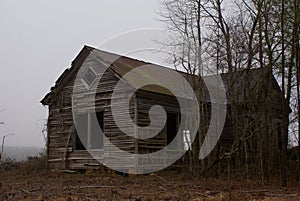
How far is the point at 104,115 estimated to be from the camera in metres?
18.4

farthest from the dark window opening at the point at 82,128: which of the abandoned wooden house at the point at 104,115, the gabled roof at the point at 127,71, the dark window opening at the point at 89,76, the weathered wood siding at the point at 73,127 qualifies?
the gabled roof at the point at 127,71

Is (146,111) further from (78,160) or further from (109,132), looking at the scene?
(78,160)

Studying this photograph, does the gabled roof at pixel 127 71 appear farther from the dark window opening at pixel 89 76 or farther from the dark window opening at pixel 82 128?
the dark window opening at pixel 82 128

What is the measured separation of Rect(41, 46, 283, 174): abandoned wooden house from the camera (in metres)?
17.2

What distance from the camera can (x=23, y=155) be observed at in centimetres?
2667

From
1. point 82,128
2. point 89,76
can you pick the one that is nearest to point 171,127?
point 82,128

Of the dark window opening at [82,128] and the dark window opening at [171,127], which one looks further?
the dark window opening at [171,127]

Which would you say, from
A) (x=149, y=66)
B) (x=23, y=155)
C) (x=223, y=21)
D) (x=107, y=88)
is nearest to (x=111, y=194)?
(x=107, y=88)

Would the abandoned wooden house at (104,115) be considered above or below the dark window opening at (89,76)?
below

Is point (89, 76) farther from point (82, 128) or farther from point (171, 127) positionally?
point (171, 127)

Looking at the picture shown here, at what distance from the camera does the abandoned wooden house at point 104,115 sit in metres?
17.2

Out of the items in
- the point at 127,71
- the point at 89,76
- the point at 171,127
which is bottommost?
the point at 171,127

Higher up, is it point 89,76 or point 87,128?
point 89,76

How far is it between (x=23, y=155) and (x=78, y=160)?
900 cm
